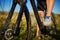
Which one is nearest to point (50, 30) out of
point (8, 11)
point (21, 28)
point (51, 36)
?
point (51, 36)

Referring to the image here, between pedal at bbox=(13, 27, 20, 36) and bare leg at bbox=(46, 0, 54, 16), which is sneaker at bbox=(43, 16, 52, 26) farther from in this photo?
pedal at bbox=(13, 27, 20, 36)

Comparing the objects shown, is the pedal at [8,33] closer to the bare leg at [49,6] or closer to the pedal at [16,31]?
the pedal at [16,31]

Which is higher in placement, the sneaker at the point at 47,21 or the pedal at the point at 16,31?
the sneaker at the point at 47,21

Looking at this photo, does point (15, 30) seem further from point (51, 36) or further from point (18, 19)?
point (51, 36)

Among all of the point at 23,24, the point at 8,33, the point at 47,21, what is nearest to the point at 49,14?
the point at 47,21

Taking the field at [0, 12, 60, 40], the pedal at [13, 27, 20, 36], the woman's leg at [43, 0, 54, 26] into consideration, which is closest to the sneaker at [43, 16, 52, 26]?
the woman's leg at [43, 0, 54, 26]

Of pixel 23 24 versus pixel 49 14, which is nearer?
pixel 49 14

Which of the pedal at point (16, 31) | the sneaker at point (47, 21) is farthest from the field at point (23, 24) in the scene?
the sneaker at point (47, 21)

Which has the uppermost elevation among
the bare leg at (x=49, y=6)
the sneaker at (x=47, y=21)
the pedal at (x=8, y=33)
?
the bare leg at (x=49, y=6)

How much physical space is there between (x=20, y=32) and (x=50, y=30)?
0.35m

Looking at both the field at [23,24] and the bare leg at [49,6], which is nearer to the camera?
the bare leg at [49,6]

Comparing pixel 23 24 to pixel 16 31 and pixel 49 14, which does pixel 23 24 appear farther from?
pixel 49 14

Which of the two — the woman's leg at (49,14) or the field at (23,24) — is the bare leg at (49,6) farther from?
the field at (23,24)

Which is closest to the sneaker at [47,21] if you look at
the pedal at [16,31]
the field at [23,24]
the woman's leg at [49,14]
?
the woman's leg at [49,14]
